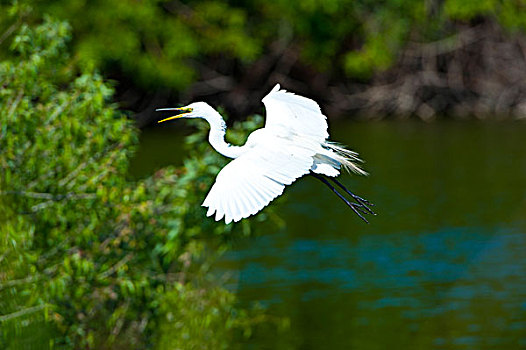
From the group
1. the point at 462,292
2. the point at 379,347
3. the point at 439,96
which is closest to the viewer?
the point at 379,347

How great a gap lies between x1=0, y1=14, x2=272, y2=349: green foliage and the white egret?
221 cm

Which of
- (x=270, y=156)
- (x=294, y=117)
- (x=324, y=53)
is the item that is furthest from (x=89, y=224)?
(x=324, y=53)

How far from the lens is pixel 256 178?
464cm

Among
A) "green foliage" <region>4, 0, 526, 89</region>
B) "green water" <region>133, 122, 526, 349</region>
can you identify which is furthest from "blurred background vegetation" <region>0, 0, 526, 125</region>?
"green water" <region>133, 122, 526, 349</region>

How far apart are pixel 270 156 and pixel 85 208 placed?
10.1 feet

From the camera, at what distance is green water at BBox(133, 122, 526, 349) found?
32.5 feet

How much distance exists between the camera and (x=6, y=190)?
7.40m

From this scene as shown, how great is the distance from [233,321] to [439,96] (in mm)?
16305

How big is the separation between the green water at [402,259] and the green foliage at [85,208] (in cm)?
97

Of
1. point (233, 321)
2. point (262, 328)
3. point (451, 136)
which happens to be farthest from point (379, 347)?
point (451, 136)

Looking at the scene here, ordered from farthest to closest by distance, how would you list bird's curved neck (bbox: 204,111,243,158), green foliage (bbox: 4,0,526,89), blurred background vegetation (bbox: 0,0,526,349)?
green foliage (bbox: 4,0,526,89) → blurred background vegetation (bbox: 0,0,526,349) → bird's curved neck (bbox: 204,111,243,158)

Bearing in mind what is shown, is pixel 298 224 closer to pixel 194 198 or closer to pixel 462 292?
pixel 462 292

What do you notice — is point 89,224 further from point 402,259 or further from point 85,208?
point 402,259

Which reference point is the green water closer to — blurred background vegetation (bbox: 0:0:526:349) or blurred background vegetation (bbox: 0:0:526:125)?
blurred background vegetation (bbox: 0:0:526:349)
